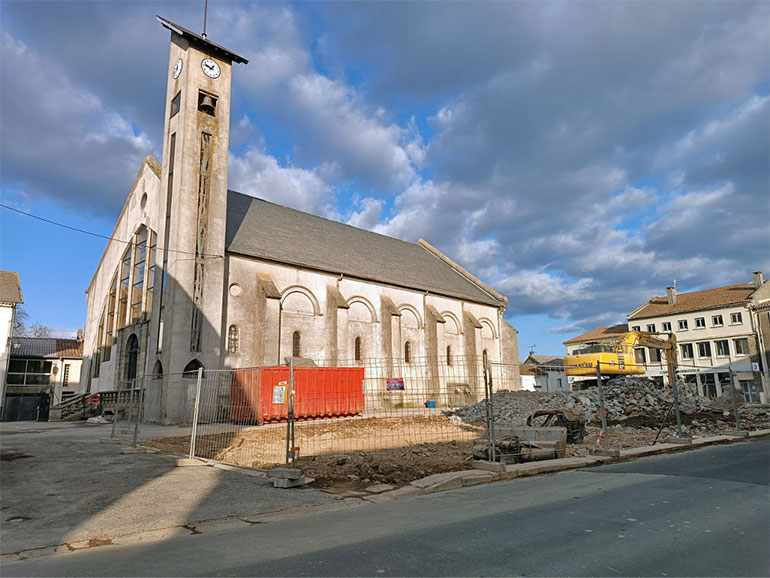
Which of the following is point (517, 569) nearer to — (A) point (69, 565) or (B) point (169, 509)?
(A) point (69, 565)

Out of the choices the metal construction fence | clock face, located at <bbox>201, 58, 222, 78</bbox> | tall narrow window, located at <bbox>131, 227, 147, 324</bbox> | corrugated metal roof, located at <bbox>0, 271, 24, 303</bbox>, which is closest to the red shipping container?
Result: the metal construction fence

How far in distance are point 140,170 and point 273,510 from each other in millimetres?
29884

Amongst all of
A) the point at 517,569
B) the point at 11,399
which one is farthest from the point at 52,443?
the point at 11,399

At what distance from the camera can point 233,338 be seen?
84.1 ft

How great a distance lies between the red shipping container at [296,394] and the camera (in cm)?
2049

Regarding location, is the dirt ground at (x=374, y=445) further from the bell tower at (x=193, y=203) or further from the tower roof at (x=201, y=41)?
the tower roof at (x=201, y=41)

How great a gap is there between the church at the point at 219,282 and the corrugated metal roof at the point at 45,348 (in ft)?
28.3

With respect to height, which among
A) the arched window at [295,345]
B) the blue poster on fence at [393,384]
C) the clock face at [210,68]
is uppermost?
the clock face at [210,68]

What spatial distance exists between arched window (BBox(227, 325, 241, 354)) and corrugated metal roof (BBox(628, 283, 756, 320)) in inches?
1781

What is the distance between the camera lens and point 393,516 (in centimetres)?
637

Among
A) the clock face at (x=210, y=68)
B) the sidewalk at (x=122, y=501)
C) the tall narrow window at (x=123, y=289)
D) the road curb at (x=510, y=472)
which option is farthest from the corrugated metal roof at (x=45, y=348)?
the road curb at (x=510, y=472)

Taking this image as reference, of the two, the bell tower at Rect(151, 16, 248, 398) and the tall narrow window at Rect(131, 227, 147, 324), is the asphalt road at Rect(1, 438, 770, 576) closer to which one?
the bell tower at Rect(151, 16, 248, 398)

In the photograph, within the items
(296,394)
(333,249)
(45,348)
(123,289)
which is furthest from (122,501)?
(45,348)

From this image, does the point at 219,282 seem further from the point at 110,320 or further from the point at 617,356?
the point at 617,356
